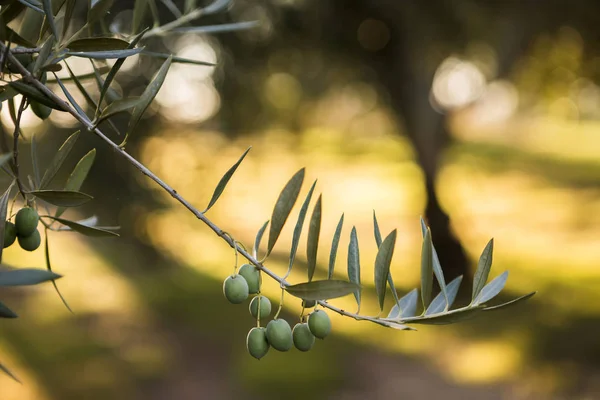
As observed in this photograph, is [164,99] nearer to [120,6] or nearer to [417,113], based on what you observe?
[120,6]

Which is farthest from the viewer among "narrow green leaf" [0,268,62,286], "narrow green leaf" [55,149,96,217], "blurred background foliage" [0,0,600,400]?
"blurred background foliage" [0,0,600,400]

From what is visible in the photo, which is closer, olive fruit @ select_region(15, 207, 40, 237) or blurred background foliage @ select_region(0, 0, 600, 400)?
olive fruit @ select_region(15, 207, 40, 237)

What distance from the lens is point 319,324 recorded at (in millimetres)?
284

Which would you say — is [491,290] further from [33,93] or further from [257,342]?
[33,93]

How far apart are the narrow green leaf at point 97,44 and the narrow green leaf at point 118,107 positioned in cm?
3

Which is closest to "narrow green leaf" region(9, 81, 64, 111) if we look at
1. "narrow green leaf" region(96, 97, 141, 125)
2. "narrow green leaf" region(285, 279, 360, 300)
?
"narrow green leaf" region(96, 97, 141, 125)

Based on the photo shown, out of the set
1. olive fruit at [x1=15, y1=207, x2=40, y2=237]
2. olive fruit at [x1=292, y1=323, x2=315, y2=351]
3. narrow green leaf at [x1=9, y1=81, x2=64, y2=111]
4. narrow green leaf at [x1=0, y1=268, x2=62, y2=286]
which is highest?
narrow green leaf at [x1=9, y1=81, x2=64, y2=111]

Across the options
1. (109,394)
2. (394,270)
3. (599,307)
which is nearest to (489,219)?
(394,270)

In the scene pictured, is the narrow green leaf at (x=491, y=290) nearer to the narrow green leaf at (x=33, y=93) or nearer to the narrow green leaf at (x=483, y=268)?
the narrow green leaf at (x=483, y=268)

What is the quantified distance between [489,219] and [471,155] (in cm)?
204

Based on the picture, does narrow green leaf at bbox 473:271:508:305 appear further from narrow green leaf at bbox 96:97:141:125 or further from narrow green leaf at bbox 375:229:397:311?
narrow green leaf at bbox 96:97:141:125

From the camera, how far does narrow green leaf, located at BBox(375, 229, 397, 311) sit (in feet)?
0.88

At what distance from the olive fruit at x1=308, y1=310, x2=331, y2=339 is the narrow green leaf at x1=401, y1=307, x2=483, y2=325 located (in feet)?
0.13

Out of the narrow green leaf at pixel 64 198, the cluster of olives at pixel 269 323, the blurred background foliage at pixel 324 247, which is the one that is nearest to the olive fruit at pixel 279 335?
the cluster of olives at pixel 269 323
